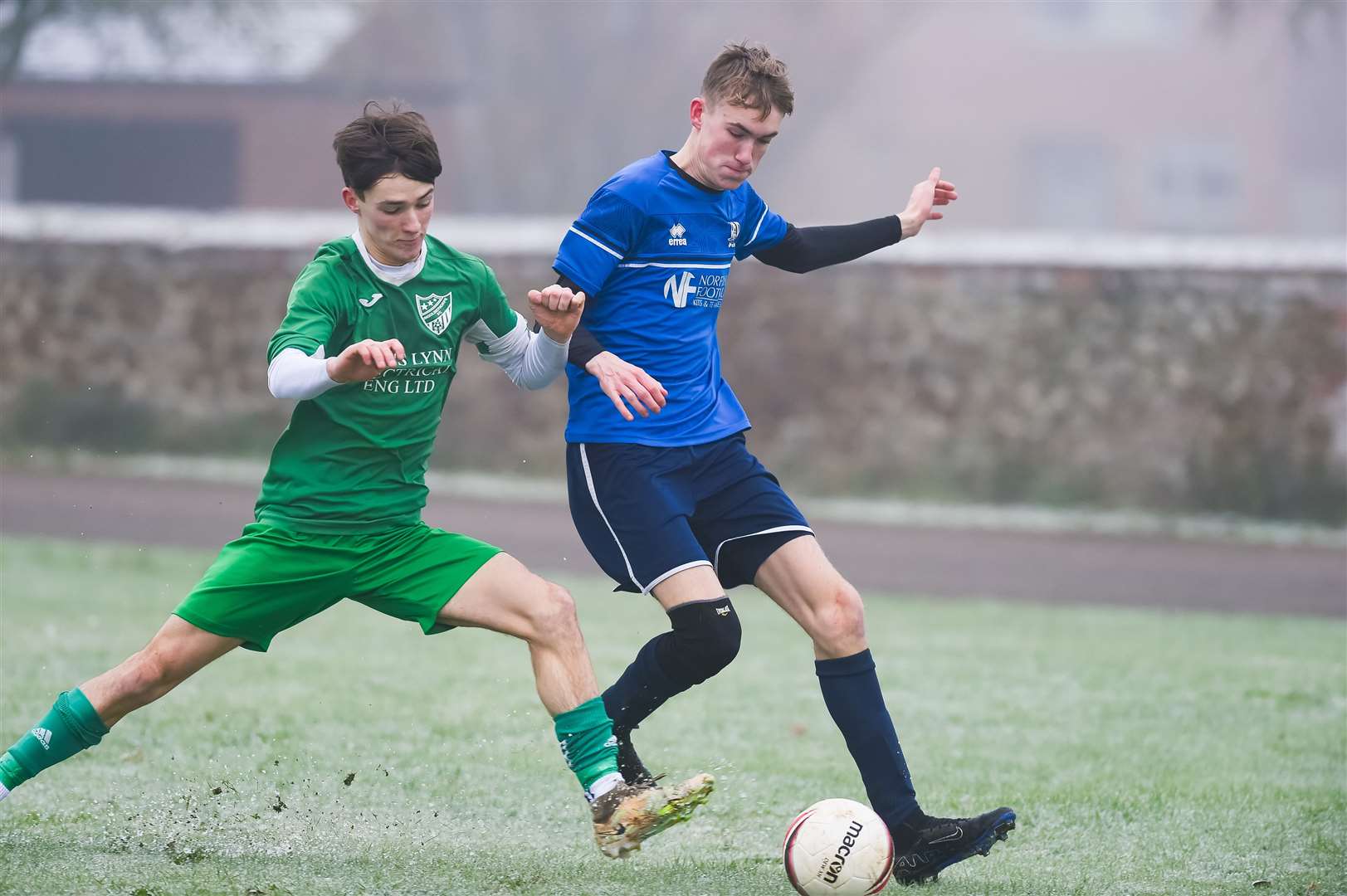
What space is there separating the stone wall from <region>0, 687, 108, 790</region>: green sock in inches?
416

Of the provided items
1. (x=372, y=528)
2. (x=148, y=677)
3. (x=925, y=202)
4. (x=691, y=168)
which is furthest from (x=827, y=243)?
(x=148, y=677)

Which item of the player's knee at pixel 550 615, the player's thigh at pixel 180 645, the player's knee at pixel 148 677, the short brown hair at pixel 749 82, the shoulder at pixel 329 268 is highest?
the short brown hair at pixel 749 82

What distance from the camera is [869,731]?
4.42 metres

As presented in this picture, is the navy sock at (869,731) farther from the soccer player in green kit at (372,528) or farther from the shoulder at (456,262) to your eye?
the shoulder at (456,262)

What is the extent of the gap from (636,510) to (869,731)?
85cm

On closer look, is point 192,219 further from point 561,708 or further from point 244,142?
point 561,708

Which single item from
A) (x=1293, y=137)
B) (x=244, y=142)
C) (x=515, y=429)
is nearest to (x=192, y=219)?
(x=515, y=429)

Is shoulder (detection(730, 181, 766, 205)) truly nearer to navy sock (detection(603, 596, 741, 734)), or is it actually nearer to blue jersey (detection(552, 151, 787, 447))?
blue jersey (detection(552, 151, 787, 447))

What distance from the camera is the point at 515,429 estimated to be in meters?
15.2

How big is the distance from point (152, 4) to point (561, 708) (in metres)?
21.6

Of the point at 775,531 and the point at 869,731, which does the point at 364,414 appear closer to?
the point at 775,531

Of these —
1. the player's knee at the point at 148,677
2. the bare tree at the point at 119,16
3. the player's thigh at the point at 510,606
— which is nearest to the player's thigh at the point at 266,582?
the player's knee at the point at 148,677

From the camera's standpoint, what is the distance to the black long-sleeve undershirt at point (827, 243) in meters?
4.93

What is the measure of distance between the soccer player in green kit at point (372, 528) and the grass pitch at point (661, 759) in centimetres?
41
